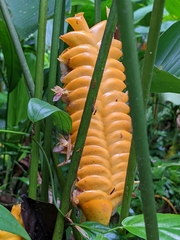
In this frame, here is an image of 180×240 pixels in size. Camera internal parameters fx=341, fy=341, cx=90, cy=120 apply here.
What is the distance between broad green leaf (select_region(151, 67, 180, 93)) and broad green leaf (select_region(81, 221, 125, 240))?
20 centimetres

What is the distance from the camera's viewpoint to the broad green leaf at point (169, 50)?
542 millimetres

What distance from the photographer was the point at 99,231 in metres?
0.34

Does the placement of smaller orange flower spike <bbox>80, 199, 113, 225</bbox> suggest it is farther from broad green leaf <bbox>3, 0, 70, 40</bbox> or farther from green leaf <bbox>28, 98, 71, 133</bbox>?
broad green leaf <bbox>3, 0, 70, 40</bbox>

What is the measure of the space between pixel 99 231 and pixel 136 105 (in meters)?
0.20

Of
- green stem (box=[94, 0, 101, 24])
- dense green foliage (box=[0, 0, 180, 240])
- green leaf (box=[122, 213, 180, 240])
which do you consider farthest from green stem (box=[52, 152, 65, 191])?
green stem (box=[94, 0, 101, 24])

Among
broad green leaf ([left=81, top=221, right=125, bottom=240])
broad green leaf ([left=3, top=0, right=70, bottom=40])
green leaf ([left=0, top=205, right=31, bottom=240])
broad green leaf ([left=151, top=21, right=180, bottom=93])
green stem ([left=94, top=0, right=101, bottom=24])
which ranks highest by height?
broad green leaf ([left=3, top=0, right=70, bottom=40])

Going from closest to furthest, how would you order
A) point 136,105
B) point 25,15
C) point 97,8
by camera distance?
point 136,105 → point 97,8 → point 25,15

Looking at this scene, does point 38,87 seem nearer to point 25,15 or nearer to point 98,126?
point 98,126

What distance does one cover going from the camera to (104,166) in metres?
0.38

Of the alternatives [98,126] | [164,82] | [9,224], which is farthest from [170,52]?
[9,224]

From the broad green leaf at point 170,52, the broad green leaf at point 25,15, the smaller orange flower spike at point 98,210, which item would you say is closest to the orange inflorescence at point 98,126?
the smaller orange flower spike at point 98,210

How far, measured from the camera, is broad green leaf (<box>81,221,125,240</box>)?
13.5 inches

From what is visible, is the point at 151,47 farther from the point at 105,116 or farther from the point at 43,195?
A: the point at 43,195

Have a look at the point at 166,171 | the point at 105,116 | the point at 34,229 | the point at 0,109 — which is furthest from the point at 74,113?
the point at 0,109
